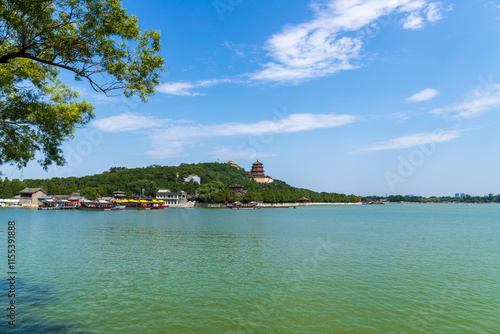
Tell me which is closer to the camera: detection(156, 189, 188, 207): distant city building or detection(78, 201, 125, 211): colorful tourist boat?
detection(78, 201, 125, 211): colorful tourist boat

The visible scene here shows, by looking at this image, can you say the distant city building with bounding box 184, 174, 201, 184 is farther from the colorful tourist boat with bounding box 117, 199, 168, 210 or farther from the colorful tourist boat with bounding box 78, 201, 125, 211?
the colorful tourist boat with bounding box 78, 201, 125, 211

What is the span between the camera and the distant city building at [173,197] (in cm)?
12807

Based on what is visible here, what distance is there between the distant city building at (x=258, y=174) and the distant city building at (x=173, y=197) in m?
70.6

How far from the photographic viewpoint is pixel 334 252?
75.4 feet

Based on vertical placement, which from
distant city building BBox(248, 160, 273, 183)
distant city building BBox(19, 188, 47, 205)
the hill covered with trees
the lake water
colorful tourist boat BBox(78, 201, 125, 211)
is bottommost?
the lake water

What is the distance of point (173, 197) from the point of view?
427 feet

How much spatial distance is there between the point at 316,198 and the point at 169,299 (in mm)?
186277

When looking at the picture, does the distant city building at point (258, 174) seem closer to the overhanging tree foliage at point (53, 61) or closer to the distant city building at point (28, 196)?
the distant city building at point (28, 196)

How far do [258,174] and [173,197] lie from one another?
244 ft

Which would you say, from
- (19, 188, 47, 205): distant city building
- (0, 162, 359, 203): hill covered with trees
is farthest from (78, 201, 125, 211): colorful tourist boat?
(19, 188, 47, 205): distant city building

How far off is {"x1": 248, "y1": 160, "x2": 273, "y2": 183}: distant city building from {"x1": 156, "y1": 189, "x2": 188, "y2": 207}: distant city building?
70.6m

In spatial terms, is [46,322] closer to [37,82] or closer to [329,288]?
[37,82]

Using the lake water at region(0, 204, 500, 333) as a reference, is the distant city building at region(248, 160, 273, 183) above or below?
above

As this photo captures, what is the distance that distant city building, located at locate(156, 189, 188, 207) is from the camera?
12807cm
